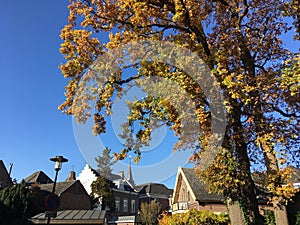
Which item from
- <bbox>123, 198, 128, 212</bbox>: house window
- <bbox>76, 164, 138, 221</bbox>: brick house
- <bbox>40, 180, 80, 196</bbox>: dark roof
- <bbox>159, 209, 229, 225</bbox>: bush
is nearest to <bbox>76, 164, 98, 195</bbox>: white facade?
<bbox>76, 164, 138, 221</bbox>: brick house

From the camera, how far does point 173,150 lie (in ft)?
28.1

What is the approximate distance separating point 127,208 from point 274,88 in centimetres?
3358

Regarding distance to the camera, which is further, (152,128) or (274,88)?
(152,128)

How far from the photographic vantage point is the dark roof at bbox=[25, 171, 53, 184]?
32375 mm

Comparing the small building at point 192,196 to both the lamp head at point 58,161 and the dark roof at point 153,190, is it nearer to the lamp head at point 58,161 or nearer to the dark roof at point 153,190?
the lamp head at point 58,161

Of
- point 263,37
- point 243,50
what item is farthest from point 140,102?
point 263,37

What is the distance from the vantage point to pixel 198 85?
6891mm

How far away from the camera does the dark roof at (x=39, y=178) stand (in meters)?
32.4

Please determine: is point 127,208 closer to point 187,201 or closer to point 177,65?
point 187,201

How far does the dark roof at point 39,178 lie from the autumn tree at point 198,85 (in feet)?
94.2

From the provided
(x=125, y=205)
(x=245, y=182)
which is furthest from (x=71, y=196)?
(x=245, y=182)

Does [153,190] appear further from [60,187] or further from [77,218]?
[77,218]

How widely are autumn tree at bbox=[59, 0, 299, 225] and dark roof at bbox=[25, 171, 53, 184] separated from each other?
28700mm

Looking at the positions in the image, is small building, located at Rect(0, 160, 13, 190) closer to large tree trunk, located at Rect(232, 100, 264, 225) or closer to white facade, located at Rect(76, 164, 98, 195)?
white facade, located at Rect(76, 164, 98, 195)
